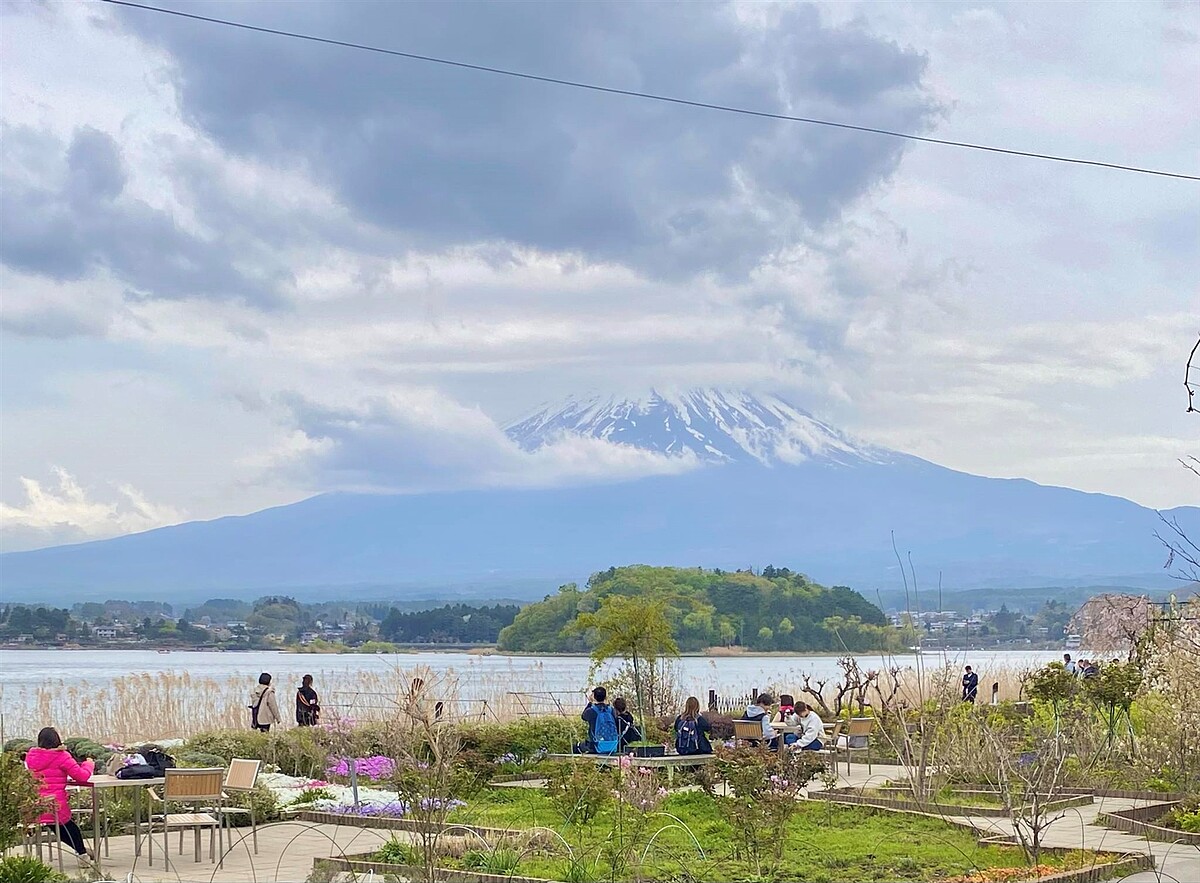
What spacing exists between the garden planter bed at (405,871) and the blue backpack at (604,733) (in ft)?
21.8

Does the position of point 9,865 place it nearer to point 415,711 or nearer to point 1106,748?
point 415,711

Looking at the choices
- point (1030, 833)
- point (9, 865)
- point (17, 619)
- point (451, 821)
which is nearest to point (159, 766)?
→ point (451, 821)

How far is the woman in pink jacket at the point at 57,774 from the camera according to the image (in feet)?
40.0

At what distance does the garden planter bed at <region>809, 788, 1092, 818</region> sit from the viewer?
14.9 meters

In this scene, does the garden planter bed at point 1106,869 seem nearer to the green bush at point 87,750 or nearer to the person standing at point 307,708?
the green bush at point 87,750

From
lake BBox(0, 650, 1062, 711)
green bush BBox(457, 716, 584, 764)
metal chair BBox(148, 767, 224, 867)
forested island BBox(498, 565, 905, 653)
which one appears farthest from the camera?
forested island BBox(498, 565, 905, 653)

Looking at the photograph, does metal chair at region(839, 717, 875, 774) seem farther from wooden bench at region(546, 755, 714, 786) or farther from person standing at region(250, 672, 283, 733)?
person standing at region(250, 672, 283, 733)

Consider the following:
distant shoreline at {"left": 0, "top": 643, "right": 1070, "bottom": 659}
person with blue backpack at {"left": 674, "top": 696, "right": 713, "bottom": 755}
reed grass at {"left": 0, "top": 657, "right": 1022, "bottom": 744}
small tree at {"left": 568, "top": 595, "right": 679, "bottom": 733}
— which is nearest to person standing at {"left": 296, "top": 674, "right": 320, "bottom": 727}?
reed grass at {"left": 0, "top": 657, "right": 1022, "bottom": 744}

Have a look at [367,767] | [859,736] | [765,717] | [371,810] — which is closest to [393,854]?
[371,810]

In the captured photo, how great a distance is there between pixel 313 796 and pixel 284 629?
90481 millimetres

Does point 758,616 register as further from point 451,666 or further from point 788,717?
point 788,717

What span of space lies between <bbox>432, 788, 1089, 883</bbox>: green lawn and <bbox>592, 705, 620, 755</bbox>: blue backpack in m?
2.50

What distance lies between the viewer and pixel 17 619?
4176 inches

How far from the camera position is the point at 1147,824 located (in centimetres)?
1362
